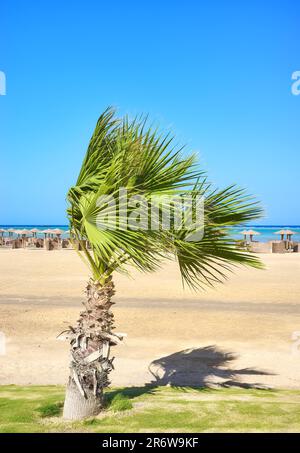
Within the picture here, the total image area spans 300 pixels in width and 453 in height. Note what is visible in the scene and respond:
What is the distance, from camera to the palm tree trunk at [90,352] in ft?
16.1

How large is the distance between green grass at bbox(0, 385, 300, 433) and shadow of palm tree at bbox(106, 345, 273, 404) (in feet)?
3.48

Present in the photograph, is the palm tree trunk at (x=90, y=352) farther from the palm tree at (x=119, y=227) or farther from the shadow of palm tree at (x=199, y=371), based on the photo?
the shadow of palm tree at (x=199, y=371)

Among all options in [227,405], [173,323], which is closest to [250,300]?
[173,323]

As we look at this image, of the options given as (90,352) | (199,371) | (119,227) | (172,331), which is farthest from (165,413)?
(172,331)

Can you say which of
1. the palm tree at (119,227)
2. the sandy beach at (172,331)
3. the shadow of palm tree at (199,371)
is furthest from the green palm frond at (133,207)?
the shadow of palm tree at (199,371)

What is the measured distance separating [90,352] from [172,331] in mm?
6441

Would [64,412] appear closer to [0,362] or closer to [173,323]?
[0,362]

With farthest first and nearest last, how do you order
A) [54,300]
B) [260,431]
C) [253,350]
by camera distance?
[54,300]
[253,350]
[260,431]

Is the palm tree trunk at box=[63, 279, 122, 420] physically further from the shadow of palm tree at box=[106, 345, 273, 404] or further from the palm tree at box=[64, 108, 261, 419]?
the shadow of palm tree at box=[106, 345, 273, 404]

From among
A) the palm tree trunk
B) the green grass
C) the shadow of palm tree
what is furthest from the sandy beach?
the green grass

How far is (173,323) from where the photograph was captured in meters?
12.0

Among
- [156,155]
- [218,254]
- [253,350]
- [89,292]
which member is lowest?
[253,350]
